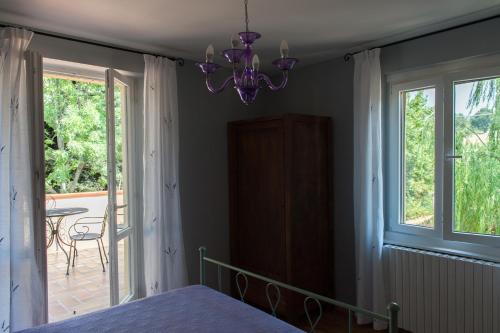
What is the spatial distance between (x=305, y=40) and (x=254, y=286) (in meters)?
2.24

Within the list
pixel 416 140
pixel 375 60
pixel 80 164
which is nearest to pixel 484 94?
pixel 416 140

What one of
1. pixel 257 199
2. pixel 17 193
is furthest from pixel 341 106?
pixel 17 193

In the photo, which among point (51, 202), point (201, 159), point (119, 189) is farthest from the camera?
point (51, 202)

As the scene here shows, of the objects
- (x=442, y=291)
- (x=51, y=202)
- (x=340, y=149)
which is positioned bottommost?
(x=442, y=291)

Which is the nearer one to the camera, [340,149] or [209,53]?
[209,53]

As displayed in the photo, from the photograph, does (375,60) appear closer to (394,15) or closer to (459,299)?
(394,15)

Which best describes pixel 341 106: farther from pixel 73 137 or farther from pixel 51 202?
pixel 73 137

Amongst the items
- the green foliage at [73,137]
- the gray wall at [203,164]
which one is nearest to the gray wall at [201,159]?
the gray wall at [203,164]

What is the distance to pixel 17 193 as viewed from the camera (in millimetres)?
2338

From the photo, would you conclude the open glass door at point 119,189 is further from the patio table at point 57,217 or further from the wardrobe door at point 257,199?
the patio table at point 57,217

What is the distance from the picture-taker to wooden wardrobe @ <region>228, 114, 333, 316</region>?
10.3ft

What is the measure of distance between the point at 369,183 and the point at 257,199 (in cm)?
101

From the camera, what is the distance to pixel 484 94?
2.59m

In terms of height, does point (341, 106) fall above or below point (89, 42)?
below
